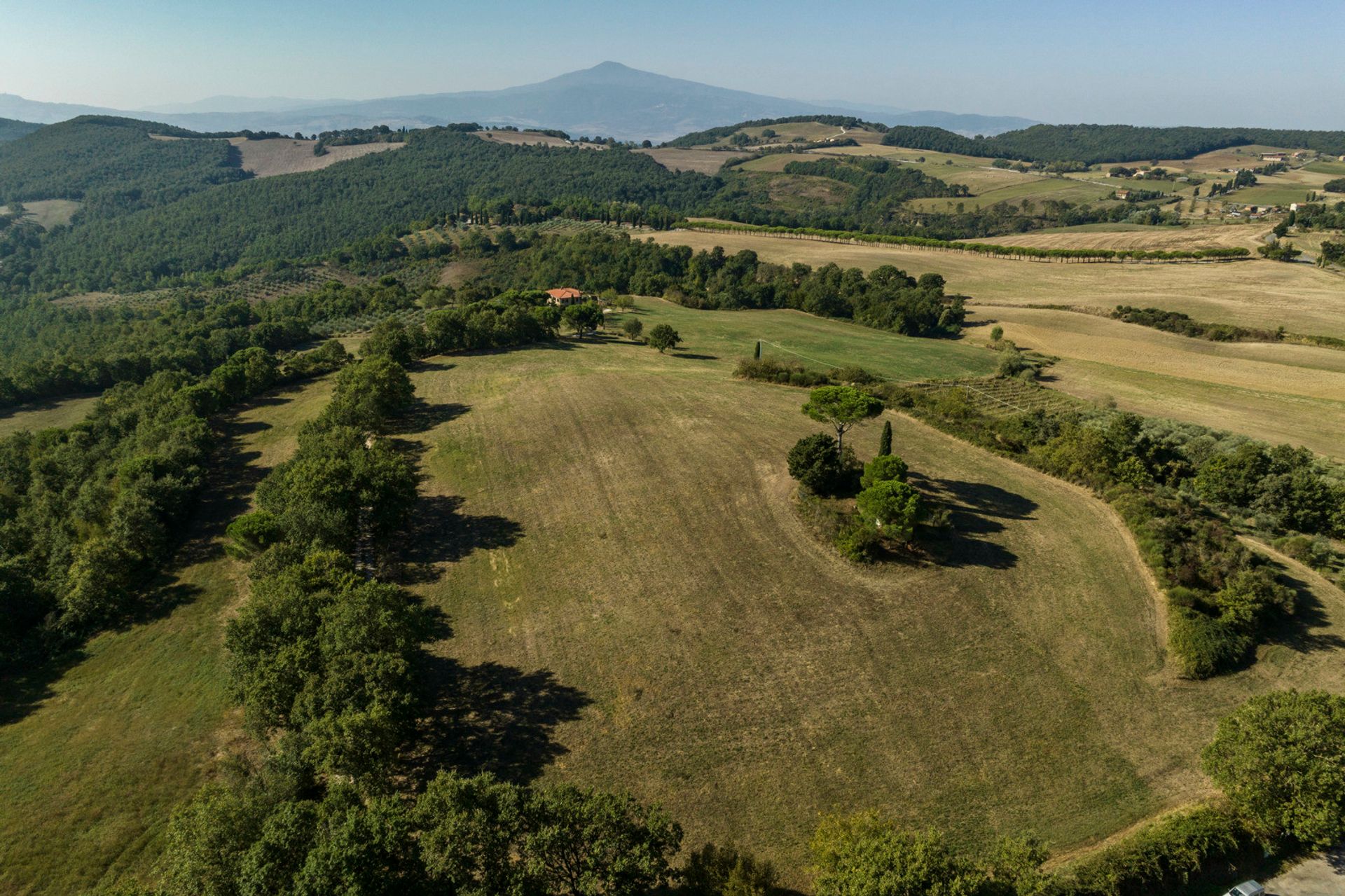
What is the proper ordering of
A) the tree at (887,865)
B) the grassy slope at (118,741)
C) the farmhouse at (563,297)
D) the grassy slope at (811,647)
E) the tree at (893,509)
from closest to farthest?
the tree at (887,865) → the grassy slope at (118,741) → the grassy slope at (811,647) → the tree at (893,509) → the farmhouse at (563,297)

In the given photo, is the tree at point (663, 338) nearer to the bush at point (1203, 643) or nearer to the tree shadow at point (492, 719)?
the tree shadow at point (492, 719)

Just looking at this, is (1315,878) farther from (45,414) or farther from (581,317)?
(45,414)

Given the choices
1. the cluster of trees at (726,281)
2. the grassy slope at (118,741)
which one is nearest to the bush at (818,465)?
the grassy slope at (118,741)

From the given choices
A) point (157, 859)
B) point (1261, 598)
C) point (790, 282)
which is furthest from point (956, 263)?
point (157, 859)

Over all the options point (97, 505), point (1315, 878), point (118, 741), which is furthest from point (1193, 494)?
point (97, 505)

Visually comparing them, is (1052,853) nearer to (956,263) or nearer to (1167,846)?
(1167,846)
